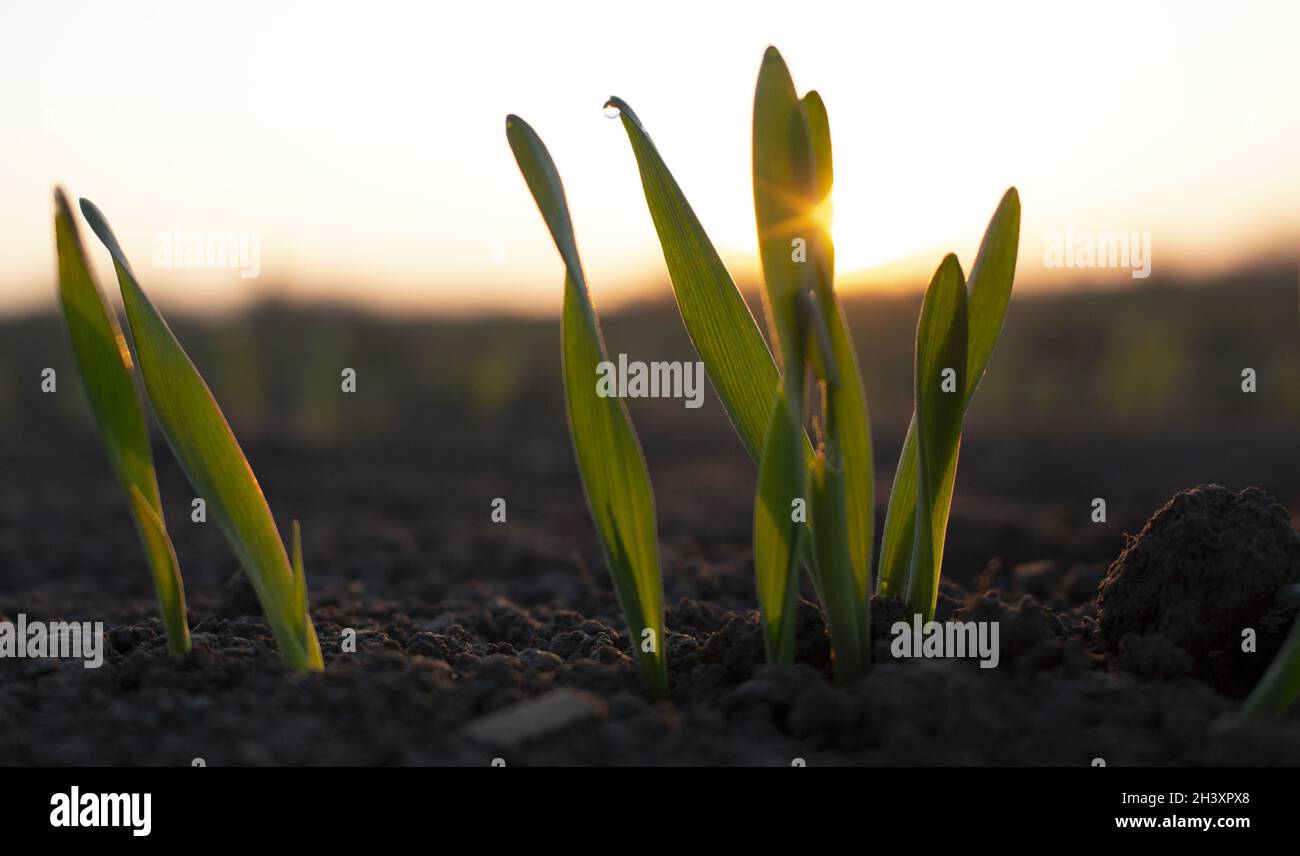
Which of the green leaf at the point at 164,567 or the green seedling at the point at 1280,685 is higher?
the green leaf at the point at 164,567

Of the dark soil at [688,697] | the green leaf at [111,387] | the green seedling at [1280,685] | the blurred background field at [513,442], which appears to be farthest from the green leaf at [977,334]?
the blurred background field at [513,442]

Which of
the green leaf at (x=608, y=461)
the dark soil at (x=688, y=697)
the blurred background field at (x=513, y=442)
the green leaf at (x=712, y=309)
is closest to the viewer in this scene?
the dark soil at (x=688, y=697)

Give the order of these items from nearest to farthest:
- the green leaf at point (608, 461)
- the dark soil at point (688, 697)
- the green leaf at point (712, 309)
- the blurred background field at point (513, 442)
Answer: the dark soil at point (688, 697) < the green leaf at point (608, 461) < the green leaf at point (712, 309) < the blurred background field at point (513, 442)

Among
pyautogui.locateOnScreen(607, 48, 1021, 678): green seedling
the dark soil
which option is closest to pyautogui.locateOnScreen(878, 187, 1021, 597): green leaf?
pyautogui.locateOnScreen(607, 48, 1021, 678): green seedling

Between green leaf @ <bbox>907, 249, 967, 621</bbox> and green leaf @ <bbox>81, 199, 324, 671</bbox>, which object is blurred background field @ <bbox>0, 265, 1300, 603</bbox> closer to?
green leaf @ <bbox>81, 199, 324, 671</bbox>

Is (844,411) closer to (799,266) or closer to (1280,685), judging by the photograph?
(799,266)

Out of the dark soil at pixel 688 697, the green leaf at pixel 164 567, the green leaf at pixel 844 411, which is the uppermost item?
the green leaf at pixel 844 411

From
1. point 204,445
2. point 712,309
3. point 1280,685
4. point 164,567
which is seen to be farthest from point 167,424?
point 1280,685

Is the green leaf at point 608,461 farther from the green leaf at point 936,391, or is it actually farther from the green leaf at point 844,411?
the green leaf at point 936,391
